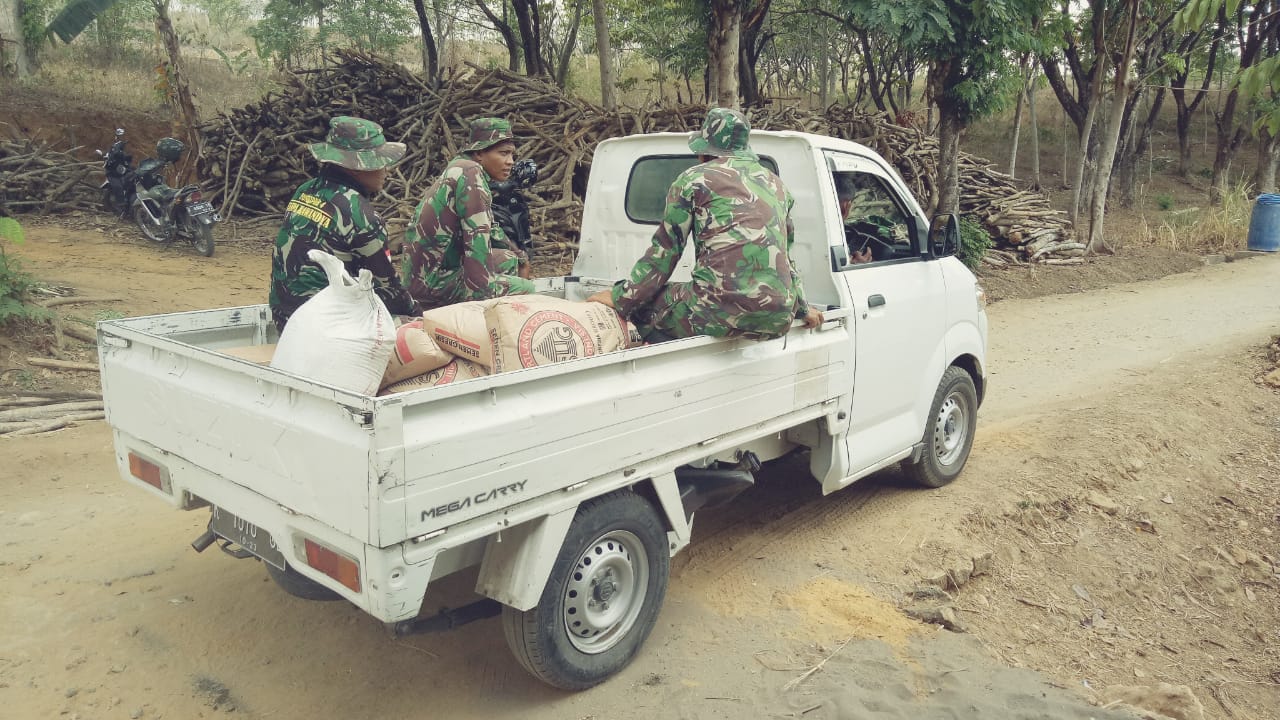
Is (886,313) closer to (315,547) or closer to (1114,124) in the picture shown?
(315,547)

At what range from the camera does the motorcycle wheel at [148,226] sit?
40.2ft

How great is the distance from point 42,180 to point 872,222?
1397cm

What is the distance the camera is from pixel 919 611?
13.0 ft

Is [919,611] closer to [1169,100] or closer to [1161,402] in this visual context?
[1161,402]

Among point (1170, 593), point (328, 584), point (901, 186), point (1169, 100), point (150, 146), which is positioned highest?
point (1169, 100)

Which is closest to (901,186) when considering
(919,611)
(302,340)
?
(919,611)

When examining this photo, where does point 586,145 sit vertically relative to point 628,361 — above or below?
above

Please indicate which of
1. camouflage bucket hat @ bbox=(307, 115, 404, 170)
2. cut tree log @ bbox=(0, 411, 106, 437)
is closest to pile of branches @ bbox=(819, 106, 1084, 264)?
camouflage bucket hat @ bbox=(307, 115, 404, 170)

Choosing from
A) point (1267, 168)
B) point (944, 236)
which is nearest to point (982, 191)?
point (1267, 168)

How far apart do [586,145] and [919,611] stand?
938cm

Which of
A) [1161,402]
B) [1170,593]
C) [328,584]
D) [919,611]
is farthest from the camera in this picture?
[1161,402]

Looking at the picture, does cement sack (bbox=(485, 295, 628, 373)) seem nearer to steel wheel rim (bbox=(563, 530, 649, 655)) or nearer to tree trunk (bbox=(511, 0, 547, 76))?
steel wheel rim (bbox=(563, 530, 649, 655))

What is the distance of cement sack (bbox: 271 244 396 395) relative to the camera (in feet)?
9.66

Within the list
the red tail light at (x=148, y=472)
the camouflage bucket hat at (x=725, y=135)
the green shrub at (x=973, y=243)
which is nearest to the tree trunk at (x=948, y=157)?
the green shrub at (x=973, y=243)
